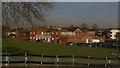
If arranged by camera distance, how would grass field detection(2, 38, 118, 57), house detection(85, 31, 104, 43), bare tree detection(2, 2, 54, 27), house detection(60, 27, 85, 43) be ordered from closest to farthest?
bare tree detection(2, 2, 54, 27), grass field detection(2, 38, 118, 57), house detection(85, 31, 104, 43), house detection(60, 27, 85, 43)

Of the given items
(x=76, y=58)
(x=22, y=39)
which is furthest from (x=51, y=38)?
(x=76, y=58)

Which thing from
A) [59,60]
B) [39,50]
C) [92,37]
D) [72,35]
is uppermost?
[72,35]

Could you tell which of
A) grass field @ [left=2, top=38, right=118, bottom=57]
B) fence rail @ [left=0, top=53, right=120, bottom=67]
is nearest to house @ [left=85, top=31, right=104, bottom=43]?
grass field @ [left=2, top=38, right=118, bottom=57]

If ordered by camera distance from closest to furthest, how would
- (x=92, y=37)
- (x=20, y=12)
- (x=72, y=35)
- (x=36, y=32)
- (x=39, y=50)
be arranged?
(x=20, y=12)
(x=36, y=32)
(x=39, y=50)
(x=92, y=37)
(x=72, y=35)

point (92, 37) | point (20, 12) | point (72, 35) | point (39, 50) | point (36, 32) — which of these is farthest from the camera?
point (72, 35)

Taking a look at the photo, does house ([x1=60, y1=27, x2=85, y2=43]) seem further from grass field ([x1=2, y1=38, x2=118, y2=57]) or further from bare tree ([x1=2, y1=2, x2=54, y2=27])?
bare tree ([x1=2, y1=2, x2=54, y2=27])

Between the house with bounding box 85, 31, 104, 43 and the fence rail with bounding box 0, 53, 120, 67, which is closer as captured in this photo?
the fence rail with bounding box 0, 53, 120, 67

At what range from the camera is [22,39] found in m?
69.6

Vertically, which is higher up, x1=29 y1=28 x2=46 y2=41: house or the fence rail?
x1=29 y1=28 x2=46 y2=41: house

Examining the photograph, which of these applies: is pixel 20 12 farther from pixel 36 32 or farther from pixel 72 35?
pixel 72 35

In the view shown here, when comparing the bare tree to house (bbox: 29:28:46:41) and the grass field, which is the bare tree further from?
the grass field

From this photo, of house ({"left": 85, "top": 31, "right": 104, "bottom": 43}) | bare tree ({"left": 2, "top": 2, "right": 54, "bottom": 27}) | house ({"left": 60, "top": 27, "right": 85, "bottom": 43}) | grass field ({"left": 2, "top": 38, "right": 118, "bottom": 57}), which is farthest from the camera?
house ({"left": 60, "top": 27, "right": 85, "bottom": 43})

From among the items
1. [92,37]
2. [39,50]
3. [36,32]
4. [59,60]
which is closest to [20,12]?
[59,60]

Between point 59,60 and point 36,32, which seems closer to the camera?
point 59,60
